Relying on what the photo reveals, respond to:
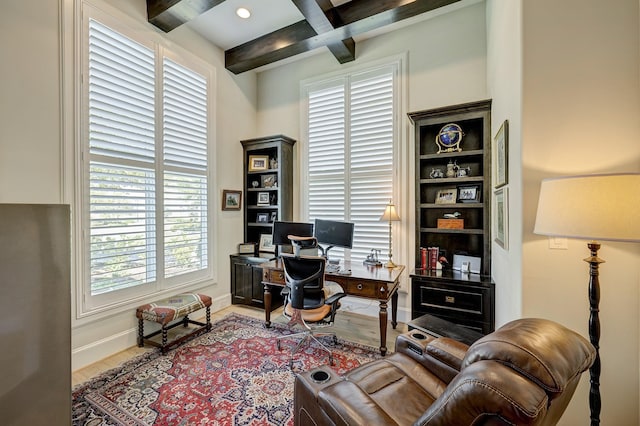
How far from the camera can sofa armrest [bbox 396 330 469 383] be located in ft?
5.03

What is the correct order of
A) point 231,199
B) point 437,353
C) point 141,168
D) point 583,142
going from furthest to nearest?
point 231,199
point 141,168
point 437,353
point 583,142

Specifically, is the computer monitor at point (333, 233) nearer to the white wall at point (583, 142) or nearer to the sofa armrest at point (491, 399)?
the white wall at point (583, 142)

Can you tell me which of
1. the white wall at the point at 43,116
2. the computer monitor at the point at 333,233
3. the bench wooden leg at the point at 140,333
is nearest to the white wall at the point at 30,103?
the white wall at the point at 43,116

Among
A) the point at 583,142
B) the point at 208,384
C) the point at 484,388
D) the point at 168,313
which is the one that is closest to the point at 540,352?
the point at 484,388

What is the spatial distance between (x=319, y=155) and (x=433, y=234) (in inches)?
73.3

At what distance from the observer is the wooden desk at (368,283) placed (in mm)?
2676

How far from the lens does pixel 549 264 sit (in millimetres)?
A: 1522

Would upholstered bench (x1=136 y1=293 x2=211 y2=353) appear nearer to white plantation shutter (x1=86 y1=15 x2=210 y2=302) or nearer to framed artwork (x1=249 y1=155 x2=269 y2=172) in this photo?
white plantation shutter (x1=86 y1=15 x2=210 y2=302)

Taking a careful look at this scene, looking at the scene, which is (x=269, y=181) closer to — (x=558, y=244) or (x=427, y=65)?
(x=427, y=65)

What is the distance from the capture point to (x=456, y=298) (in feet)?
8.75

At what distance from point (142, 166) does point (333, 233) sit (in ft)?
7.29

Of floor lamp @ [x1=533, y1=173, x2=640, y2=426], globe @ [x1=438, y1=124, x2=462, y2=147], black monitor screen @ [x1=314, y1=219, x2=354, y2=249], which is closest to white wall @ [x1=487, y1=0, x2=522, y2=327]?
floor lamp @ [x1=533, y1=173, x2=640, y2=426]

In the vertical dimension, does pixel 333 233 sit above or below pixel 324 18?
below

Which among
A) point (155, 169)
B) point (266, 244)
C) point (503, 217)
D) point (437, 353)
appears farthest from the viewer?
point (266, 244)
